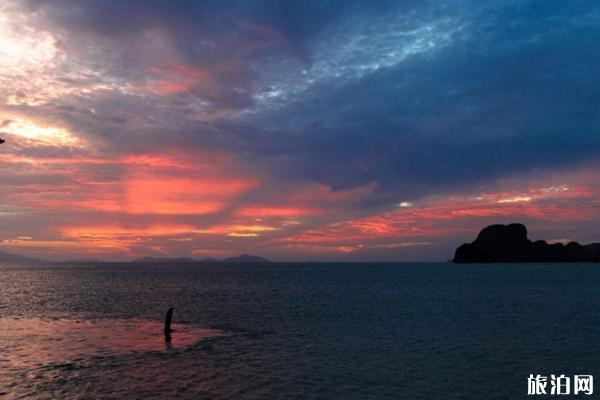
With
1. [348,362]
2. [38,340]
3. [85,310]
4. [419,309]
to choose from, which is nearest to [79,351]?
[38,340]

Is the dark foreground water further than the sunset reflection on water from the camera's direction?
No

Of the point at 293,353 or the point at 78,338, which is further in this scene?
the point at 78,338

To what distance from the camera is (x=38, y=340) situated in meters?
37.4

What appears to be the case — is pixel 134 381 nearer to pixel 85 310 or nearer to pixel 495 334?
pixel 495 334

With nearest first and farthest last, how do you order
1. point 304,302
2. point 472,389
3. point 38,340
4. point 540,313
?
point 472,389, point 38,340, point 540,313, point 304,302

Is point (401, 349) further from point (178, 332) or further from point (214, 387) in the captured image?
point (178, 332)

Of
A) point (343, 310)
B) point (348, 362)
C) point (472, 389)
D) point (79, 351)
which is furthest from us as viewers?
point (343, 310)

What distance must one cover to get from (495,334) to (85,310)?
49.0m

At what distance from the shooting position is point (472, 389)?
79.2 feet

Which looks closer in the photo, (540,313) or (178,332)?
(178,332)

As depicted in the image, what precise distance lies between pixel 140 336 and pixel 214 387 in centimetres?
1873

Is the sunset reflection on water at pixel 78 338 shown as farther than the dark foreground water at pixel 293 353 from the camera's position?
Yes

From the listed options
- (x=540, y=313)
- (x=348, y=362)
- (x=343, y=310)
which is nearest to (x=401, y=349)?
(x=348, y=362)

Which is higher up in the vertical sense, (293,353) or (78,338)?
(293,353)
